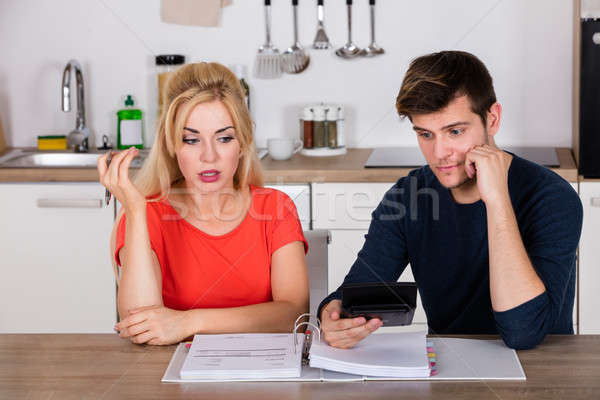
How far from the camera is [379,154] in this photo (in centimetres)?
286

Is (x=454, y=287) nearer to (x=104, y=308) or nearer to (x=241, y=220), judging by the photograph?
(x=241, y=220)

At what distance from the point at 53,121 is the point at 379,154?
138cm

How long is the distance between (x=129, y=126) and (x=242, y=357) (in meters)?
1.96

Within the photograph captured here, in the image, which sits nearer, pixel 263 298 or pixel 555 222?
pixel 555 222

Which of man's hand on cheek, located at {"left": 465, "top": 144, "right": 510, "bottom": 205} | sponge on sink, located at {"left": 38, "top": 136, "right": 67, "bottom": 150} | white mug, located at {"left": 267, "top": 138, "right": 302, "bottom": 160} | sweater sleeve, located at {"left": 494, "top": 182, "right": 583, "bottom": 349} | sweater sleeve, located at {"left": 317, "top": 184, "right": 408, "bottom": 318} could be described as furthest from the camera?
sponge on sink, located at {"left": 38, "top": 136, "right": 67, "bottom": 150}

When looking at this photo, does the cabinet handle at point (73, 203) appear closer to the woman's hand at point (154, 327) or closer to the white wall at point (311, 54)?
the white wall at point (311, 54)

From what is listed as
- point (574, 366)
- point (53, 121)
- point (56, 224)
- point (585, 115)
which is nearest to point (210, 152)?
point (574, 366)

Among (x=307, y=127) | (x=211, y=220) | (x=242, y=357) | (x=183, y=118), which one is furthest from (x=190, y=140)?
(x=307, y=127)

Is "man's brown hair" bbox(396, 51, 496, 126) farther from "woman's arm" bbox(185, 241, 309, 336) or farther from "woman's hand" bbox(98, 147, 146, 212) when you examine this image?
"woman's hand" bbox(98, 147, 146, 212)

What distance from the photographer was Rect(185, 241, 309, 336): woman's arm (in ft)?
4.78

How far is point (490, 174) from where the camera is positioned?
142 cm

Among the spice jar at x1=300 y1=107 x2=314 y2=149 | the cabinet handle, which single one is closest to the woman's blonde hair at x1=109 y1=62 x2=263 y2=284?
the cabinet handle

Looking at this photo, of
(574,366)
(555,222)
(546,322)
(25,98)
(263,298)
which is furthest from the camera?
(25,98)

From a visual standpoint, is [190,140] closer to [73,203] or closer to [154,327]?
[154,327]
